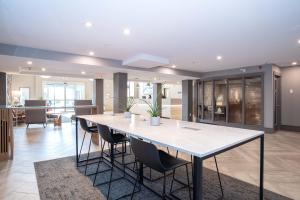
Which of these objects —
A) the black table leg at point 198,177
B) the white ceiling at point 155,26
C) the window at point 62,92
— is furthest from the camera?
the window at point 62,92

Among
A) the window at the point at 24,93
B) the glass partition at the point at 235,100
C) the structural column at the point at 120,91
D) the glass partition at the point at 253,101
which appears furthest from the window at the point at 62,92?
the glass partition at the point at 253,101

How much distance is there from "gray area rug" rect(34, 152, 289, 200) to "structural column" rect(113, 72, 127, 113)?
3.64m

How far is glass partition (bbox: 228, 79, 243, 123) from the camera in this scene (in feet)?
24.2

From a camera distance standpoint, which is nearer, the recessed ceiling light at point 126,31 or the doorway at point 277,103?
the recessed ceiling light at point 126,31

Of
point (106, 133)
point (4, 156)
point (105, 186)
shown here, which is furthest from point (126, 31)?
point (4, 156)

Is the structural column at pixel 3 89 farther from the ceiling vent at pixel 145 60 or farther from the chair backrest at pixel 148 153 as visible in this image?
the chair backrest at pixel 148 153

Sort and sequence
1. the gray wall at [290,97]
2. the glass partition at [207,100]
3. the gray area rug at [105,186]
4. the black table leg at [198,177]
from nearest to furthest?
1. the black table leg at [198,177]
2. the gray area rug at [105,186]
3. the gray wall at [290,97]
4. the glass partition at [207,100]

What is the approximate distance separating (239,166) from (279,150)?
1726 mm

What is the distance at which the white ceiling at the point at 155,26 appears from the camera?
2.43 m

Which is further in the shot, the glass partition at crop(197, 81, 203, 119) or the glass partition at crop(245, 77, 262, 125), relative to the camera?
the glass partition at crop(197, 81, 203, 119)

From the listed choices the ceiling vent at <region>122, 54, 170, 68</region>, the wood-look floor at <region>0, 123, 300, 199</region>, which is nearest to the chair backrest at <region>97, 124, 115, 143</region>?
the wood-look floor at <region>0, 123, 300, 199</region>

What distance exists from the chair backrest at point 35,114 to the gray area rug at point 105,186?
14.1 ft

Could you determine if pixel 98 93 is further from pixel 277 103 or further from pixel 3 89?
pixel 277 103

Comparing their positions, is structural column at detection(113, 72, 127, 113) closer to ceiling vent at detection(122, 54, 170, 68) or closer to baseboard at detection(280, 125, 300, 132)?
ceiling vent at detection(122, 54, 170, 68)
